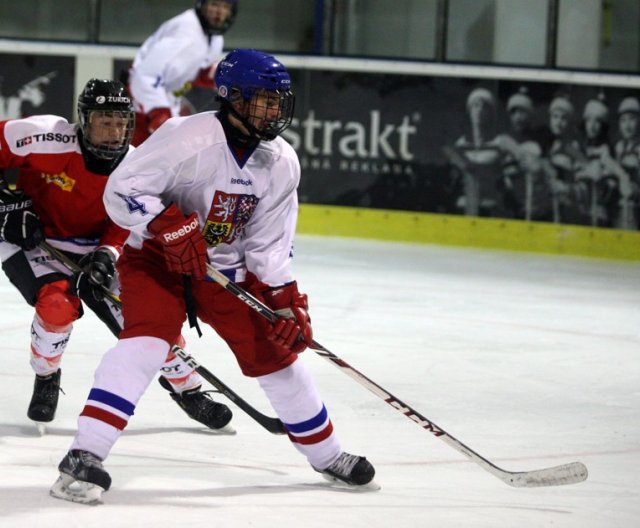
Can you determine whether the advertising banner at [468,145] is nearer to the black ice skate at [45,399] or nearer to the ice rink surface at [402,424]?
the ice rink surface at [402,424]

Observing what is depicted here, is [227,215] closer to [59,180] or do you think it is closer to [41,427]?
[59,180]

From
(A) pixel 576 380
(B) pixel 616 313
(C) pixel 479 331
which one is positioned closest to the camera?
(A) pixel 576 380

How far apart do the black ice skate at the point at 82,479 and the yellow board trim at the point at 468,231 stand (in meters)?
5.57

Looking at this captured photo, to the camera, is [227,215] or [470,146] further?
[470,146]

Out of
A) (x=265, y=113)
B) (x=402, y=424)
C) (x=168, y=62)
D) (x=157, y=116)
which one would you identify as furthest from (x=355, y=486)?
(x=168, y=62)

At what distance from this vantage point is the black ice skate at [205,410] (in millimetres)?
3396

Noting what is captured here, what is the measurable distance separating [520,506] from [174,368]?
1.06m

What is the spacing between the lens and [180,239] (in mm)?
2703

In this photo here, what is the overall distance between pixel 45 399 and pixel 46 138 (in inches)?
26.8

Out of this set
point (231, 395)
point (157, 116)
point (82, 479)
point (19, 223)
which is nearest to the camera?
point (82, 479)

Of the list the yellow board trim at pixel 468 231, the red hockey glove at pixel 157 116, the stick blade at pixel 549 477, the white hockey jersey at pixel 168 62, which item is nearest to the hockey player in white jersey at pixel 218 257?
Result: the stick blade at pixel 549 477

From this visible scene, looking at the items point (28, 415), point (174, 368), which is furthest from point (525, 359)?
point (28, 415)

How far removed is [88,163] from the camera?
3.41 m

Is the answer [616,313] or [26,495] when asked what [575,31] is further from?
[26,495]
